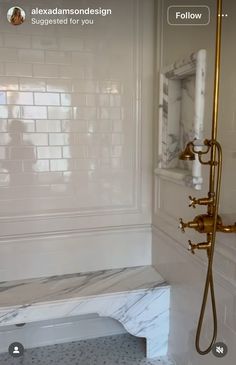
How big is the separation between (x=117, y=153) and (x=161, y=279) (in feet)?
2.58

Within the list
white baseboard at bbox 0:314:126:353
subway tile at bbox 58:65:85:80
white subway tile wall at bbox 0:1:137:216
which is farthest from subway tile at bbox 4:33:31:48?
white baseboard at bbox 0:314:126:353

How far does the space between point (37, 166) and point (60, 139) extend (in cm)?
20

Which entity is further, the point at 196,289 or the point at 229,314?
the point at 196,289

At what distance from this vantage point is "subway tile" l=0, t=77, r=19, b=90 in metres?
1.85

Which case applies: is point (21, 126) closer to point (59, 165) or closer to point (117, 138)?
point (59, 165)

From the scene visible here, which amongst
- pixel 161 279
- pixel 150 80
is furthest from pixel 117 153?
pixel 161 279

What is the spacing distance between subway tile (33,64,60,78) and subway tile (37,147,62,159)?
396mm

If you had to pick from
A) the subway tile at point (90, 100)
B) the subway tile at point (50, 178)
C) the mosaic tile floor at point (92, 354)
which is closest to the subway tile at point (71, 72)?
the subway tile at point (90, 100)

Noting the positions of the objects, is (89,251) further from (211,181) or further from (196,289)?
(211,181)

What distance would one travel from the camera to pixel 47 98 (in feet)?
6.30

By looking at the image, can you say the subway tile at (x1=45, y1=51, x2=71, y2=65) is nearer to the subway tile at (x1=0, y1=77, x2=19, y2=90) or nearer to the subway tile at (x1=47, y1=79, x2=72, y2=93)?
the subway tile at (x1=47, y1=79, x2=72, y2=93)

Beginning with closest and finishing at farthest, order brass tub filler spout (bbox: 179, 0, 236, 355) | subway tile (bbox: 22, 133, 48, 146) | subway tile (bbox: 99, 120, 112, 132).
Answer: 1. brass tub filler spout (bbox: 179, 0, 236, 355)
2. subway tile (bbox: 22, 133, 48, 146)
3. subway tile (bbox: 99, 120, 112, 132)

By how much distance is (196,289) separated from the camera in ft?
5.54

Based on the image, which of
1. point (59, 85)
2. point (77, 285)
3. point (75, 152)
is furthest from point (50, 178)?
point (77, 285)
